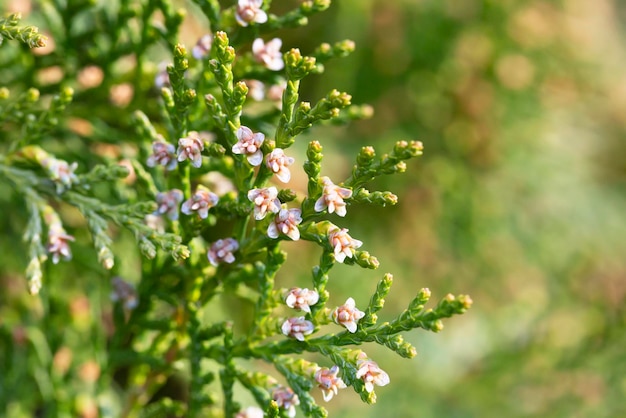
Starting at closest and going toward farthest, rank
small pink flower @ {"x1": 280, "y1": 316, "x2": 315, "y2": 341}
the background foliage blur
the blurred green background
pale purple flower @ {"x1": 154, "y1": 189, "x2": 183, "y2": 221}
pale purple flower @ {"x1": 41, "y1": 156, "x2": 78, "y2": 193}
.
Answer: small pink flower @ {"x1": 280, "y1": 316, "x2": 315, "y2": 341} → pale purple flower @ {"x1": 154, "y1": 189, "x2": 183, "y2": 221} → pale purple flower @ {"x1": 41, "y1": 156, "x2": 78, "y2": 193} → the background foliage blur → the blurred green background

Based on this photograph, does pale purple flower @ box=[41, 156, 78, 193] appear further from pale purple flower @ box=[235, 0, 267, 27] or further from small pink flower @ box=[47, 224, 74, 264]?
pale purple flower @ box=[235, 0, 267, 27]

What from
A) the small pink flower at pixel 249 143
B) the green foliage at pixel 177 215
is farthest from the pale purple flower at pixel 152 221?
the small pink flower at pixel 249 143

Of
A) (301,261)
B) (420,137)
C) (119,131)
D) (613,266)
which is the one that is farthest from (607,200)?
(119,131)

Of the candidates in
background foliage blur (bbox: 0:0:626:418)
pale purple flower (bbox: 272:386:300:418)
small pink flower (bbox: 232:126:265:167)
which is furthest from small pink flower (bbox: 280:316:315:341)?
background foliage blur (bbox: 0:0:626:418)

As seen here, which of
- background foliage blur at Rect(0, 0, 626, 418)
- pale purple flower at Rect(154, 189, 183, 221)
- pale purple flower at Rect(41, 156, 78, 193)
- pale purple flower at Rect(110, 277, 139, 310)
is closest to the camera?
pale purple flower at Rect(154, 189, 183, 221)

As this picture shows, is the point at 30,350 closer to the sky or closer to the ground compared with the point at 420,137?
closer to the ground

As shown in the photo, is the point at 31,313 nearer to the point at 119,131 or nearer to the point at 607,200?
the point at 119,131
